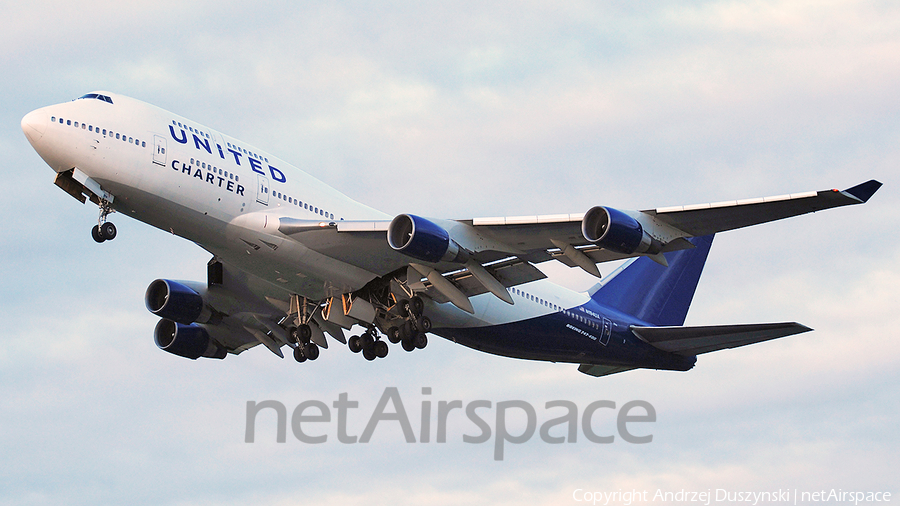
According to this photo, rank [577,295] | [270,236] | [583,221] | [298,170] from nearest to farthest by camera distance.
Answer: [583,221], [270,236], [298,170], [577,295]

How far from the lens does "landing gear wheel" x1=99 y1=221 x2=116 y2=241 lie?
2913cm

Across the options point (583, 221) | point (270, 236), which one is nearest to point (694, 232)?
point (583, 221)

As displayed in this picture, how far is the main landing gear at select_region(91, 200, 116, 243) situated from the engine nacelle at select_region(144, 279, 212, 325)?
670 centimetres

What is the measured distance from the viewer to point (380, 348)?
35.1m

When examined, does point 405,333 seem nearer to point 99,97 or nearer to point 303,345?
point 303,345

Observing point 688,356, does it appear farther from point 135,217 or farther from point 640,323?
point 135,217

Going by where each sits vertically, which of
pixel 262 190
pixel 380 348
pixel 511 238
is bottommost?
pixel 380 348

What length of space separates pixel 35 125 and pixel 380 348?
41.2 feet

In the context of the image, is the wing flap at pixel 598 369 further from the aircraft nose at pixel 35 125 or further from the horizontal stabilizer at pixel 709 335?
the aircraft nose at pixel 35 125

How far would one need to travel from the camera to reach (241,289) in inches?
1407

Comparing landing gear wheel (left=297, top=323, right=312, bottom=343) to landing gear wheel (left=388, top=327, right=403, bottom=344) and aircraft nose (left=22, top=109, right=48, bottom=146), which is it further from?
aircraft nose (left=22, top=109, right=48, bottom=146)

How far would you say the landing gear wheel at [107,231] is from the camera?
29.1 m

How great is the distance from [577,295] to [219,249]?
14034 millimetres

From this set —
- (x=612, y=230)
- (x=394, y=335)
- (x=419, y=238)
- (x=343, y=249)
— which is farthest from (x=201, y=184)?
(x=612, y=230)
